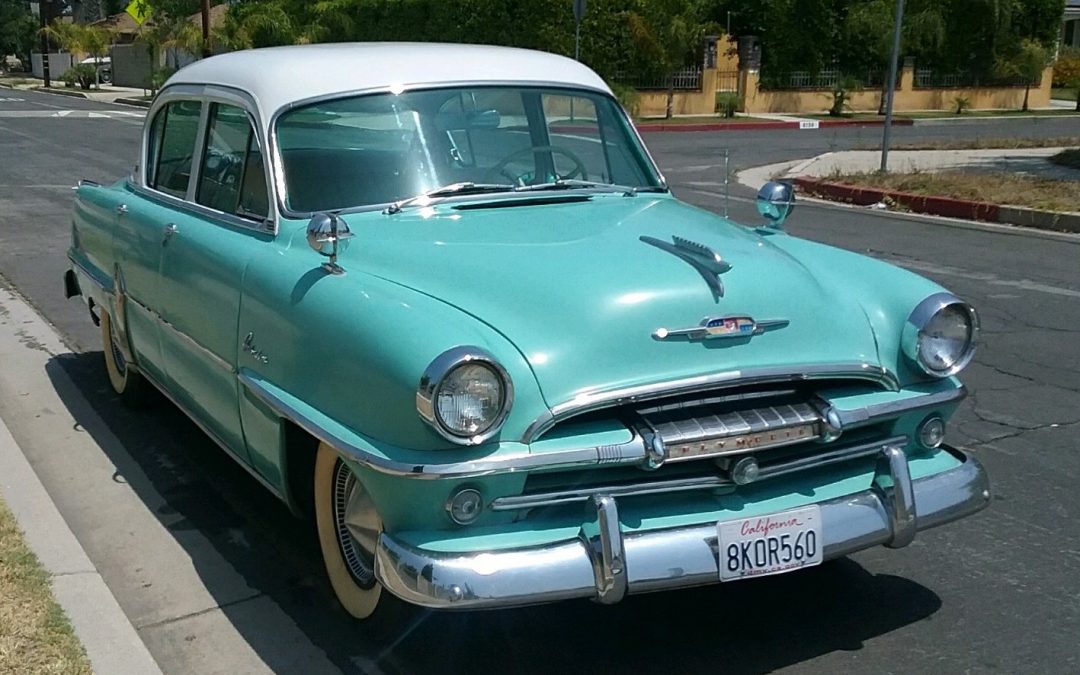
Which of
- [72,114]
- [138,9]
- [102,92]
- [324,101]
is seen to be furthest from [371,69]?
[102,92]

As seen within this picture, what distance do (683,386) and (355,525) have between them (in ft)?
3.46

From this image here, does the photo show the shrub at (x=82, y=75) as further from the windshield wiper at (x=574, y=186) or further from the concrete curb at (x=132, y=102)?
the windshield wiper at (x=574, y=186)

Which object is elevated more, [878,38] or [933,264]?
[878,38]

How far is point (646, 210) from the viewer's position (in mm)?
4344

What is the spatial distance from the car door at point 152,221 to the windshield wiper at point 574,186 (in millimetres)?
1469

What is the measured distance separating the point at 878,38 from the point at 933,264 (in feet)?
99.8

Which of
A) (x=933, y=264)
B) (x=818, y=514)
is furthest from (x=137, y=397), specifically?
(x=933, y=264)

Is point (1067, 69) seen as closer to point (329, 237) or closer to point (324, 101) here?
point (324, 101)

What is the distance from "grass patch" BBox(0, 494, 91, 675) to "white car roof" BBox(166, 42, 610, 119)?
1781mm

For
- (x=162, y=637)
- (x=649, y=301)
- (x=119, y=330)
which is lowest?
(x=162, y=637)

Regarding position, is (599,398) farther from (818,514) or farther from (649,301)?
(818,514)

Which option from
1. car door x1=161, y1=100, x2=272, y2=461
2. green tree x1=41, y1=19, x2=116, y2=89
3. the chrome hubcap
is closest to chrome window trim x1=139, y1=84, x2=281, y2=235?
car door x1=161, y1=100, x2=272, y2=461

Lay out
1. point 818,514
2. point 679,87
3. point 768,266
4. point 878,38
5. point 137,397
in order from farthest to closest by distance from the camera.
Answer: point 878,38
point 679,87
point 137,397
point 768,266
point 818,514

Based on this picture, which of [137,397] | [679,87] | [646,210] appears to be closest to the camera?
[646,210]
